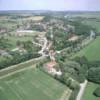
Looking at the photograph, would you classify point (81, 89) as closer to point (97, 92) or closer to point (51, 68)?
point (97, 92)

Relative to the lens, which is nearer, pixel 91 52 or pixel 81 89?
pixel 81 89

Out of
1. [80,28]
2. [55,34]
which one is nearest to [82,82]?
[55,34]

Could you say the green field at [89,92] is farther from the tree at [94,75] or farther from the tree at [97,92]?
the tree at [94,75]

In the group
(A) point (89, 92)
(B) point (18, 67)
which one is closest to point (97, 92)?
(A) point (89, 92)

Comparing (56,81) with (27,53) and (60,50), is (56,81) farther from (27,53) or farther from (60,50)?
(60,50)

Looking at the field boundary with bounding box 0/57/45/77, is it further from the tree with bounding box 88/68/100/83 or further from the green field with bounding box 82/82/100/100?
the green field with bounding box 82/82/100/100

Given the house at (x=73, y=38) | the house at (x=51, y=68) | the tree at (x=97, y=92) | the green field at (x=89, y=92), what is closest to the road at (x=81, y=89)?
the green field at (x=89, y=92)
